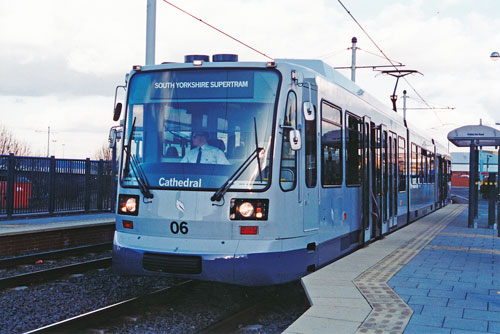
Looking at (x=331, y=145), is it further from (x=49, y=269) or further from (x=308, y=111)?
(x=49, y=269)

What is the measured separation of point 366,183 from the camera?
1116 centimetres

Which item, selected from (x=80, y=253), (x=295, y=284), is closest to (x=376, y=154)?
(x=295, y=284)

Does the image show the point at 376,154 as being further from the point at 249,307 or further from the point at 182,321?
the point at 182,321

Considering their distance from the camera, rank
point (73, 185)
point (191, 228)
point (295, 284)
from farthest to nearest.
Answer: point (73, 185) < point (295, 284) < point (191, 228)

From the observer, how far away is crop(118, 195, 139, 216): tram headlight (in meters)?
7.61

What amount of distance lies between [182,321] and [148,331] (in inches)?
23.1

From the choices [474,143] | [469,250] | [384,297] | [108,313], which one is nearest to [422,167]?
[474,143]

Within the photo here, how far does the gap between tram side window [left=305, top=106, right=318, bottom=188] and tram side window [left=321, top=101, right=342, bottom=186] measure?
35cm

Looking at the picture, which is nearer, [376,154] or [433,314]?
[433,314]

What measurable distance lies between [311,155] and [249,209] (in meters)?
1.46

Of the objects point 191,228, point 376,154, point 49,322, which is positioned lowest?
point 49,322

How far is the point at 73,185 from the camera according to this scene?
16172mm

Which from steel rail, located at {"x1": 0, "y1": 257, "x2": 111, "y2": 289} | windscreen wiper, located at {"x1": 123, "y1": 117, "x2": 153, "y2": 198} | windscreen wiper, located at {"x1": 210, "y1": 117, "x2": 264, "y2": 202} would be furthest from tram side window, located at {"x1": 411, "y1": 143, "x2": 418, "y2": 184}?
windscreen wiper, located at {"x1": 123, "y1": 117, "x2": 153, "y2": 198}

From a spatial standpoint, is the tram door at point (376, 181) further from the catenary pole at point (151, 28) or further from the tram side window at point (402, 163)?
the catenary pole at point (151, 28)
